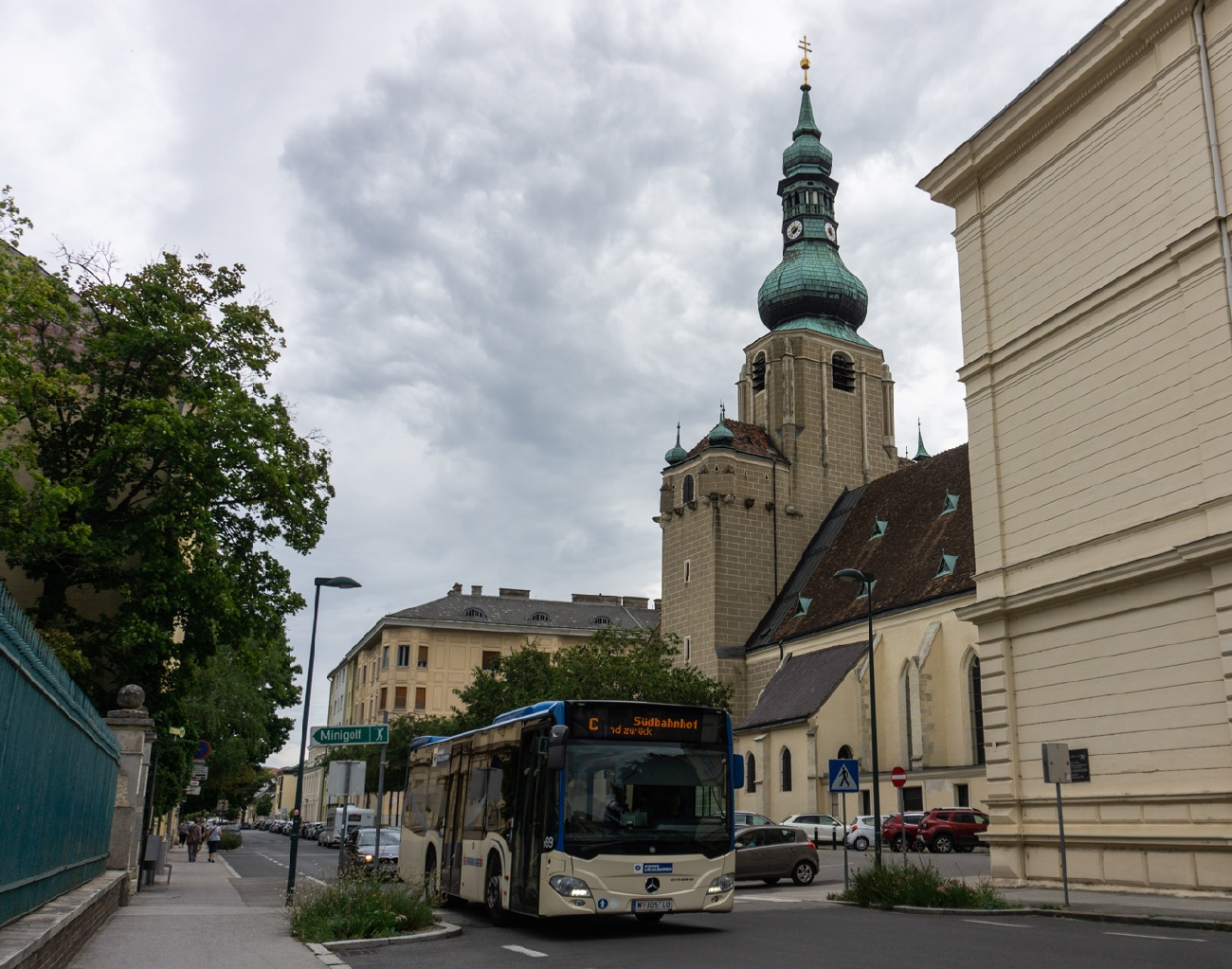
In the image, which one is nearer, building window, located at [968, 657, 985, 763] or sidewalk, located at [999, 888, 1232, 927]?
sidewalk, located at [999, 888, 1232, 927]

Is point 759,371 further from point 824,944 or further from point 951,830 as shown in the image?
point 824,944

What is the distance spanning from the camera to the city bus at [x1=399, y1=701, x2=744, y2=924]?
45.2ft

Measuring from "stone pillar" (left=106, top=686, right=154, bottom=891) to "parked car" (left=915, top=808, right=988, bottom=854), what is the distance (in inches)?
917

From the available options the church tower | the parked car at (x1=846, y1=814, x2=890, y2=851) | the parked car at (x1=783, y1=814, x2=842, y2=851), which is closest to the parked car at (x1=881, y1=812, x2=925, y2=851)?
the parked car at (x1=846, y1=814, x2=890, y2=851)

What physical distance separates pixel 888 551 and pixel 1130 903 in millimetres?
34001

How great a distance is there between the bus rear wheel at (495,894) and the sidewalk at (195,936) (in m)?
2.80

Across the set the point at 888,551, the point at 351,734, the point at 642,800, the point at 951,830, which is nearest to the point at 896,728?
the point at 888,551

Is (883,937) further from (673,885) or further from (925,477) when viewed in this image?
(925,477)

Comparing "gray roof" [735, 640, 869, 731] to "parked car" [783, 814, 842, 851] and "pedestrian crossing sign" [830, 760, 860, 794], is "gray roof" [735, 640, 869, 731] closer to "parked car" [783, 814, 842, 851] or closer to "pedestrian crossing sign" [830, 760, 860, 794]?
"parked car" [783, 814, 842, 851]

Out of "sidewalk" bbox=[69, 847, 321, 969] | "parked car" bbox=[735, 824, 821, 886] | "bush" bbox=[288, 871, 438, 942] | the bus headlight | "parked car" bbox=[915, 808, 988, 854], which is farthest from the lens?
"parked car" bbox=[915, 808, 988, 854]

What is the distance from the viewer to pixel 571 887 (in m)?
13.6

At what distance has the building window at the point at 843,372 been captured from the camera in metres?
62.1

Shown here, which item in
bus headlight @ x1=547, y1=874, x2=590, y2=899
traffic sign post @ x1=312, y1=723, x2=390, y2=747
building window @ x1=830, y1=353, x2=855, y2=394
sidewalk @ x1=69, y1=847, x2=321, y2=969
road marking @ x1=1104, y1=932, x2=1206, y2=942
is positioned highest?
building window @ x1=830, y1=353, x2=855, y2=394

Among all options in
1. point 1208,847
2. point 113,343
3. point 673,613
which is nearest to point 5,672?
point 1208,847
